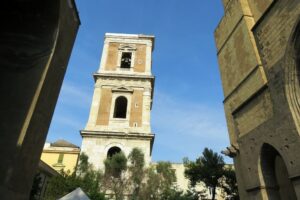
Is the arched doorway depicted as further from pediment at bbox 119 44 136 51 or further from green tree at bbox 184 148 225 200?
pediment at bbox 119 44 136 51

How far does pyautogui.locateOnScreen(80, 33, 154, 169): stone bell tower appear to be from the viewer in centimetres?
2186

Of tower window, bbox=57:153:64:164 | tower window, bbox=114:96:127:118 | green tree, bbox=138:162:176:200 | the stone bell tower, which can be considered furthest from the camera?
tower window, bbox=57:153:64:164

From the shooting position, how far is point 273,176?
26.1 feet

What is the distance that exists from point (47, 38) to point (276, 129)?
678 centimetres

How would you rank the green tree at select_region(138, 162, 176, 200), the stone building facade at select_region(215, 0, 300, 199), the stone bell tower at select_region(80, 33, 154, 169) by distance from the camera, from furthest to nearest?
1. the stone bell tower at select_region(80, 33, 154, 169)
2. the green tree at select_region(138, 162, 176, 200)
3. the stone building facade at select_region(215, 0, 300, 199)

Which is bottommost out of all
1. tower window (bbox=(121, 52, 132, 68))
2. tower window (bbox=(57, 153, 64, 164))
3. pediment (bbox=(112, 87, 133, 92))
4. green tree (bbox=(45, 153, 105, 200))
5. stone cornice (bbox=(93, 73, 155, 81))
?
green tree (bbox=(45, 153, 105, 200))

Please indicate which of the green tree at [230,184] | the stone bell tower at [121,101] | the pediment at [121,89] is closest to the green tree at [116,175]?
the stone bell tower at [121,101]

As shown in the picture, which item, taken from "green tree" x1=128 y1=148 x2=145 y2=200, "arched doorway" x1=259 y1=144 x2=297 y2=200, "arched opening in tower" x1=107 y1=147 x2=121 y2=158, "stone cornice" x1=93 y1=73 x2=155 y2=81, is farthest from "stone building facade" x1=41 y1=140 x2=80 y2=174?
"arched doorway" x1=259 y1=144 x2=297 y2=200

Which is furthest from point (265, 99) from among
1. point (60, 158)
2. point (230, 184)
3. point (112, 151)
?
point (60, 158)

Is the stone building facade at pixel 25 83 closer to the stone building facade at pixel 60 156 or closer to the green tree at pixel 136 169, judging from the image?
the green tree at pixel 136 169

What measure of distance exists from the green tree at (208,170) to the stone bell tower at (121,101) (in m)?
3.97

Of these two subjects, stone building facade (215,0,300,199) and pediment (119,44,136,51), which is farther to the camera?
pediment (119,44,136,51)

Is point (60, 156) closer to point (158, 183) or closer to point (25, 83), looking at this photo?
point (158, 183)

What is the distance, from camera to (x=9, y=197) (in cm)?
255
